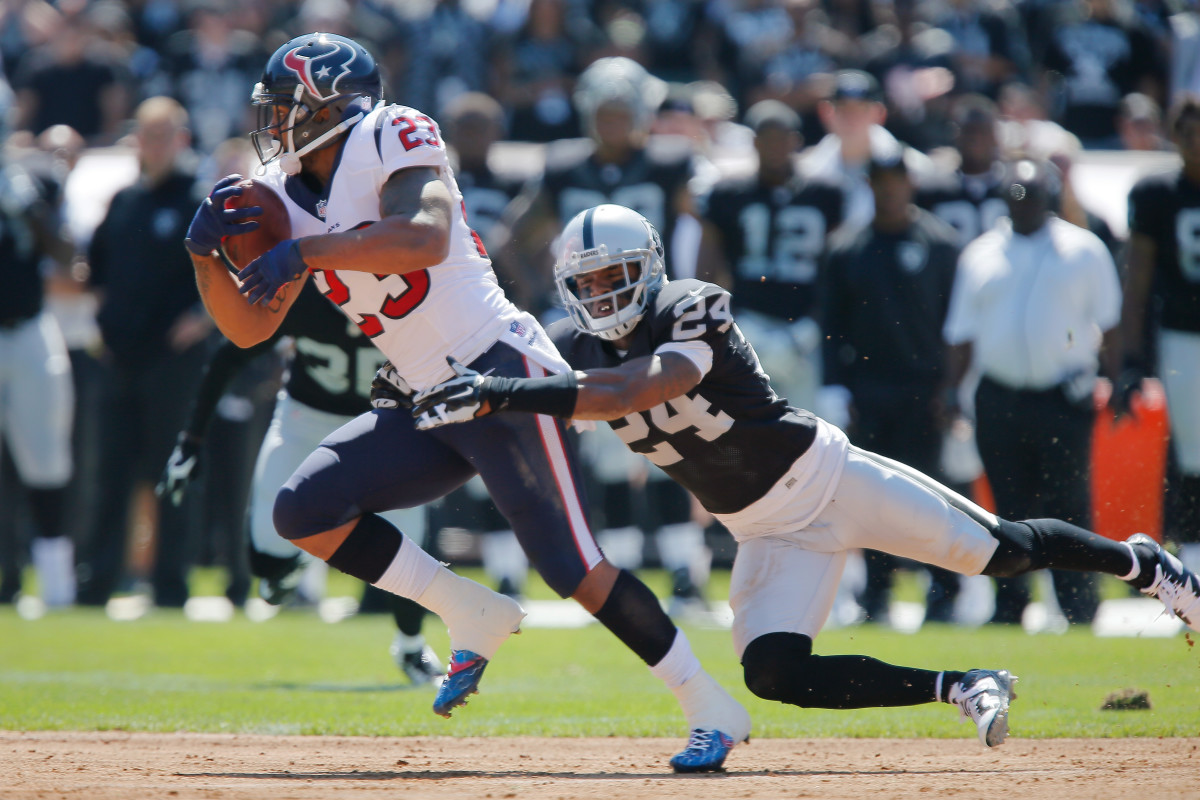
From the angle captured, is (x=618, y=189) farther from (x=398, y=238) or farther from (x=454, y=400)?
(x=454, y=400)

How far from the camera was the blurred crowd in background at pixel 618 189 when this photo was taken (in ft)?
28.1

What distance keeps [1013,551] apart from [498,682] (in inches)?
111

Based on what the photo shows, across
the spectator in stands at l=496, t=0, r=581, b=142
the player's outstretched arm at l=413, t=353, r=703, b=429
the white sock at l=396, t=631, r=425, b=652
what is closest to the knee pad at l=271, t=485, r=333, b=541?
the player's outstretched arm at l=413, t=353, r=703, b=429

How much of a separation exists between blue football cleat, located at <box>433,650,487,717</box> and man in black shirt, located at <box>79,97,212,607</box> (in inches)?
188

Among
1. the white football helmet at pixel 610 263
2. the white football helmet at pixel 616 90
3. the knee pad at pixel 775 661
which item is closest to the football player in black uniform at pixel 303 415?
the white football helmet at pixel 610 263

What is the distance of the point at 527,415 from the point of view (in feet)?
15.1

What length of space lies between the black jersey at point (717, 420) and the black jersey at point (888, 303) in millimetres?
3643

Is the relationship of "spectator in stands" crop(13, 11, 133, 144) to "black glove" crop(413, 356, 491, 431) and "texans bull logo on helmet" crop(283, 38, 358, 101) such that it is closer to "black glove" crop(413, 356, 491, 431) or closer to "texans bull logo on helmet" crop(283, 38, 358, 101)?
"texans bull logo on helmet" crop(283, 38, 358, 101)

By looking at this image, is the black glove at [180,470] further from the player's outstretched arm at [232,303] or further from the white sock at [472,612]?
the white sock at [472,612]

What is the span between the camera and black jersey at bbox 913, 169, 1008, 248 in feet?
29.6

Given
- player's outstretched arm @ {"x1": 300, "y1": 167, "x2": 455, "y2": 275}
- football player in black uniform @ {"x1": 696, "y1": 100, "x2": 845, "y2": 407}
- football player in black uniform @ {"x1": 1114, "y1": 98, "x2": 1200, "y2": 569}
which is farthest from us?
football player in black uniform @ {"x1": 696, "y1": 100, "x2": 845, "y2": 407}

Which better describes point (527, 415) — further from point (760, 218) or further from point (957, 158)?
point (957, 158)

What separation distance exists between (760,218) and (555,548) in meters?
4.58

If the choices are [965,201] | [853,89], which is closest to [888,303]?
[965,201]
